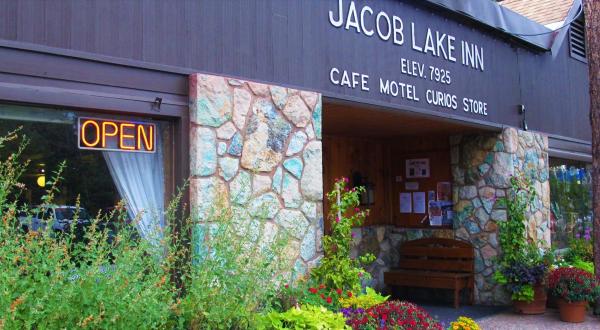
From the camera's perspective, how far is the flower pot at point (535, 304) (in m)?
8.22

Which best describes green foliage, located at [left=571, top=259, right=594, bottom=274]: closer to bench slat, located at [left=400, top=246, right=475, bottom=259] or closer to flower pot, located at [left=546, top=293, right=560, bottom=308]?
flower pot, located at [left=546, top=293, right=560, bottom=308]

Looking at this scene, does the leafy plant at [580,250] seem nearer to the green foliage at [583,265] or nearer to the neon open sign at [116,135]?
the green foliage at [583,265]

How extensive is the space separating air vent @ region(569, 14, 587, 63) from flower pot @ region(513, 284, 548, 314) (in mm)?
4831

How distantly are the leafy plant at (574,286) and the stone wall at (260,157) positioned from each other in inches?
155

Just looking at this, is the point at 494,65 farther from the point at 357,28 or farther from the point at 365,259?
the point at 365,259

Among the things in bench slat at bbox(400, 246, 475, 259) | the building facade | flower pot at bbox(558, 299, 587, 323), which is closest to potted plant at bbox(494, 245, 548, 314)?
flower pot at bbox(558, 299, 587, 323)

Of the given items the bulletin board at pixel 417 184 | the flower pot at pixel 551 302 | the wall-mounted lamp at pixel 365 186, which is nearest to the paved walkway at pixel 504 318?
the flower pot at pixel 551 302

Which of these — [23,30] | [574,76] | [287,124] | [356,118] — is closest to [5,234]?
[23,30]

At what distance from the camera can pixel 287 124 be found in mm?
5539

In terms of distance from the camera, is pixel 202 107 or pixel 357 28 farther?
pixel 357 28

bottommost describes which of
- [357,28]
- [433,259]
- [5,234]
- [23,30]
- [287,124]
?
[433,259]

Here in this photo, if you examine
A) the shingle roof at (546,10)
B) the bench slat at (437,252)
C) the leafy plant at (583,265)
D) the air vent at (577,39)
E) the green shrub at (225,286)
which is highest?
the shingle roof at (546,10)

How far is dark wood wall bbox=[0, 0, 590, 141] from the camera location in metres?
4.23

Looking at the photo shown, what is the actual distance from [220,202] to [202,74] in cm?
102
